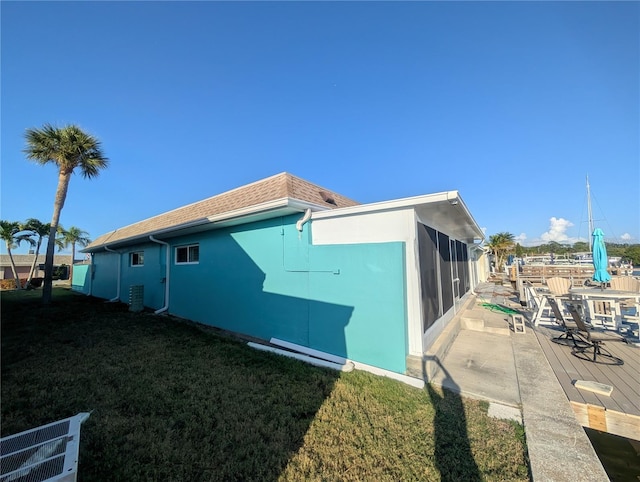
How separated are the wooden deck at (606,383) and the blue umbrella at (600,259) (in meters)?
3.62

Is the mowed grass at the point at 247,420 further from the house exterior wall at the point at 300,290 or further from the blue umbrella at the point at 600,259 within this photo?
the blue umbrella at the point at 600,259

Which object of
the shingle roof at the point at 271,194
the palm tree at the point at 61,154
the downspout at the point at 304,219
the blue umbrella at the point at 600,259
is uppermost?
the palm tree at the point at 61,154

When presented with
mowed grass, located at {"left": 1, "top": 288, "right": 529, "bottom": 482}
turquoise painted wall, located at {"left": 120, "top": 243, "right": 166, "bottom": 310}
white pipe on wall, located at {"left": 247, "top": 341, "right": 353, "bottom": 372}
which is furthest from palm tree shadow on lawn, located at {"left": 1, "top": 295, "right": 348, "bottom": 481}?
turquoise painted wall, located at {"left": 120, "top": 243, "right": 166, "bottom": 310}

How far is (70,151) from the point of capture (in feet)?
37.0

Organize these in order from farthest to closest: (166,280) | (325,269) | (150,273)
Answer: (150,273) → (166,280) → (325,269)

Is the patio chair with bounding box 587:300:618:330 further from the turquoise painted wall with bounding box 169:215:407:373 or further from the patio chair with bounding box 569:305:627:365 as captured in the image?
the turquoise painted wall with bounding box 169:215:407:373

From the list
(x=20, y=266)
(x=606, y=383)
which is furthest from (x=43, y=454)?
(x=20, y=266)

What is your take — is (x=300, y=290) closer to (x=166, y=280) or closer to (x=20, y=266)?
(x=166, y=280)

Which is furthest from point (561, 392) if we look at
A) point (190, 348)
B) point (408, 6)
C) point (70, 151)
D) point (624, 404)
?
point (70, 151)

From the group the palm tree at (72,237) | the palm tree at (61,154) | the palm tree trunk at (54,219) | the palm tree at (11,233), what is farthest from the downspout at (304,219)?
the palm tree at (72,237)

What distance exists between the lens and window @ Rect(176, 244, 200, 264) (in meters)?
8.27

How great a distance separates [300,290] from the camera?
5.42 m

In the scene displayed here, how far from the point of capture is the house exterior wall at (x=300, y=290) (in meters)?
4.39

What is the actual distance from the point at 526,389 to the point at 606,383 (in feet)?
3.93
